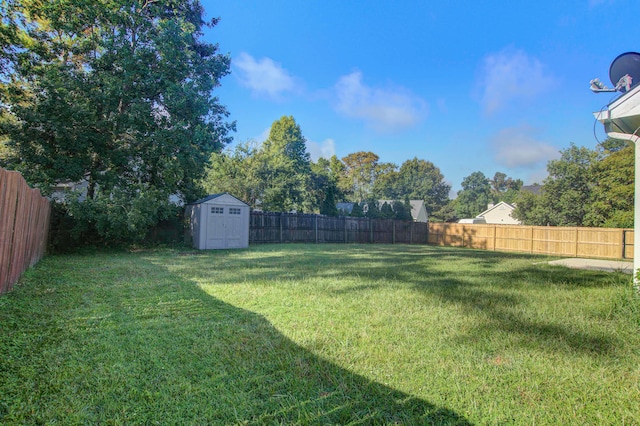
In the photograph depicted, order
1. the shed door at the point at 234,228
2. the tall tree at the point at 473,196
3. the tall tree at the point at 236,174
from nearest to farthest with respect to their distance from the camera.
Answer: the shed door at the point at 234,228, the tall tree at the point at 236,174, the tall tree at the point at 473,196

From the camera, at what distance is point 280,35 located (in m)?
11.6

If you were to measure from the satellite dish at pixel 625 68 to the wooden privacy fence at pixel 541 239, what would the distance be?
1050cm

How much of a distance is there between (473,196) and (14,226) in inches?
2327

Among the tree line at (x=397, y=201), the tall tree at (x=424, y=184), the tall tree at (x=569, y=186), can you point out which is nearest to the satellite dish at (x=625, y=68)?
the tree line at (x=397, y=201)

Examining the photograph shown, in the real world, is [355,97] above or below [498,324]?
above

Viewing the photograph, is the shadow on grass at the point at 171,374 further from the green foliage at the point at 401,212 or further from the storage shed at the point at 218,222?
the green foliage at the point at 401,212

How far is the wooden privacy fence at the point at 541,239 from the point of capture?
12.1m

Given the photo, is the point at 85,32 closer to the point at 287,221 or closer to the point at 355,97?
the point at 287,221

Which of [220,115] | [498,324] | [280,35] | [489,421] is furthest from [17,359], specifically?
[280,35]

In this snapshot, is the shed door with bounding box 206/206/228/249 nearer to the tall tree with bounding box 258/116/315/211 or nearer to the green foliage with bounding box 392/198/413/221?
the tall tree with bounding box 258/116/315/211

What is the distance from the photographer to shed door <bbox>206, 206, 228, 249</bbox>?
1088cm

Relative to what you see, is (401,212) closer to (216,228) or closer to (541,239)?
(541,239)

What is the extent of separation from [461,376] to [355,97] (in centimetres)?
1709

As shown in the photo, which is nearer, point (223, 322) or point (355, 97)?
point (223, 322)
